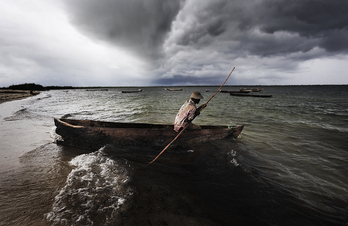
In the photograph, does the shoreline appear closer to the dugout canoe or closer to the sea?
the dugout canoe

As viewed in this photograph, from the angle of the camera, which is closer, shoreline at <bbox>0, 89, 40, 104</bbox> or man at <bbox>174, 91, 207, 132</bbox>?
man at <bbox>174, 91, 207, 132</bbox>

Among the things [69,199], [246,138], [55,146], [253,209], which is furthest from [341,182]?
[55,146]

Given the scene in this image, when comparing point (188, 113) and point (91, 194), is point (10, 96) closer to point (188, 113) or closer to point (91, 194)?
point (91, 194)

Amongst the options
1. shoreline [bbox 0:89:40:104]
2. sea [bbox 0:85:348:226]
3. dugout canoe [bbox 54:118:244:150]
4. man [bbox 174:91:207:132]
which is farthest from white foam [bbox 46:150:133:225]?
shoreline [bbox 0:89:40:104]

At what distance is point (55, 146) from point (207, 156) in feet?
19.7

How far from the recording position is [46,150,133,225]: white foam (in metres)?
2.30

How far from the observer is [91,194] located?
2826mm

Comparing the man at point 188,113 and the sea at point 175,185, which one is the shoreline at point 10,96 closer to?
the sea at point 175,185


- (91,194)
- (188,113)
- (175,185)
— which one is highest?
(188,113)

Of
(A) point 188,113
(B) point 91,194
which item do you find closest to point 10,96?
(B) point 91,194

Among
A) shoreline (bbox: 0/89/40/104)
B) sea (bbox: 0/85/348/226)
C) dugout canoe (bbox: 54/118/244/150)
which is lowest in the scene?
sea (bbox: 0/85/348/226)

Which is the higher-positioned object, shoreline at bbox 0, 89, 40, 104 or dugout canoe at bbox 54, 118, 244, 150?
shoreline at bbox 0, 89, 40, 104

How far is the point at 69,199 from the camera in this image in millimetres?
2660

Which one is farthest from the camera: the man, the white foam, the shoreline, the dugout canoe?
the shoreline
